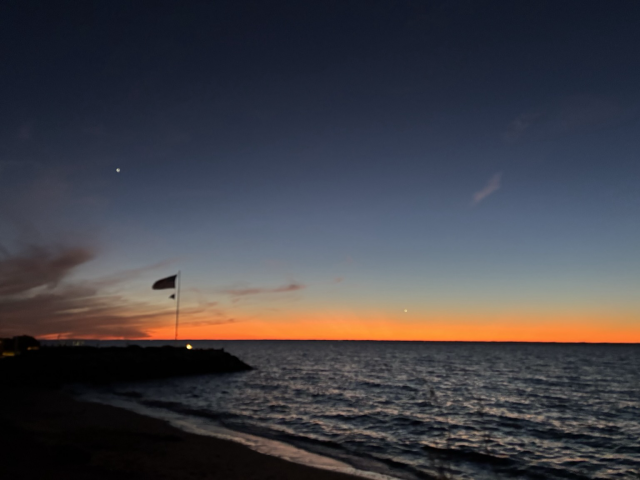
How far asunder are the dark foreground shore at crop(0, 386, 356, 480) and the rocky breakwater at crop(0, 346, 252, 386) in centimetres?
2556

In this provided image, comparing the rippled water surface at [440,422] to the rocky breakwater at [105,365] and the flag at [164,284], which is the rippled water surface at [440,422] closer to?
the rocky breakwater at [105,365]

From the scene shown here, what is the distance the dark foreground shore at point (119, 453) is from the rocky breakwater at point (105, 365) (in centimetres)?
2556

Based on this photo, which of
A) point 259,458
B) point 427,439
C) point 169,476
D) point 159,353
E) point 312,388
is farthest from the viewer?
point 159,353

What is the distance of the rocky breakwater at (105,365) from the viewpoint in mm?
46250

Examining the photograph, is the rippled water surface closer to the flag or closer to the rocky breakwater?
the rocky breakwater

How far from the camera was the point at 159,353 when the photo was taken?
211ft

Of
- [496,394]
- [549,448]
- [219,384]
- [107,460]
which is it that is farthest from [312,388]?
[107,460]

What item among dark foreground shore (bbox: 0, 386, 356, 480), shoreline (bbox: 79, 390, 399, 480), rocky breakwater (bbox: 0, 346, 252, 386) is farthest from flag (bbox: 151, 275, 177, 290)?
dark foreground shore (bbox: 0, 386, 356, 480)

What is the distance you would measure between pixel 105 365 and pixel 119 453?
43731 millimetres

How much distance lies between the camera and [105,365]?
5491cm

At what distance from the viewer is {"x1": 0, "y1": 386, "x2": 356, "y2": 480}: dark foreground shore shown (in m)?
14.1

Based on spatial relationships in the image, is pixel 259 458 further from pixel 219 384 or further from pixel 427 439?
pixel 219 384

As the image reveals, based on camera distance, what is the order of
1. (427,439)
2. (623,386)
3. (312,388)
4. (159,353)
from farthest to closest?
(159,353) < (623,386) < (312,388) < (427,439)

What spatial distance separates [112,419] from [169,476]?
1275cm
